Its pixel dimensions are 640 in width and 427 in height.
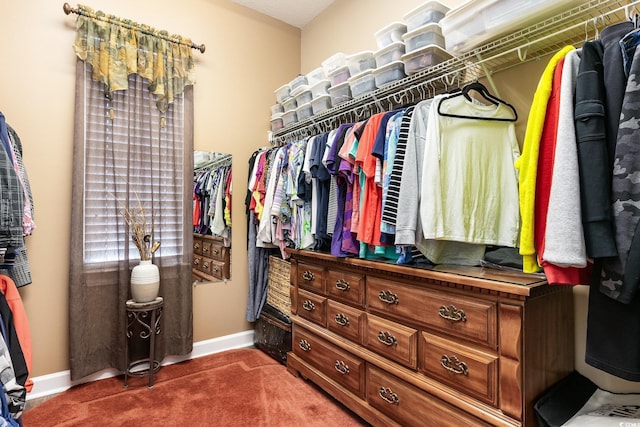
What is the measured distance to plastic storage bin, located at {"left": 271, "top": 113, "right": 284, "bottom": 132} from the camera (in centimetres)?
298

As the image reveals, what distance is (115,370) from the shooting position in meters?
2.45

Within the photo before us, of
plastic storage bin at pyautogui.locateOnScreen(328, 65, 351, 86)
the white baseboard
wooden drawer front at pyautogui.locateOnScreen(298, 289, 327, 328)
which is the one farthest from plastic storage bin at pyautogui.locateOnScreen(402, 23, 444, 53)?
the white baseboard

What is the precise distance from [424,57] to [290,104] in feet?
4.46

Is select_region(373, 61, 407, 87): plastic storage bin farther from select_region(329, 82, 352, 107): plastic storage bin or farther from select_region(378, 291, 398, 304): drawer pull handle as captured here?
select_region(378, 291, 398, 304): drawer pull handle

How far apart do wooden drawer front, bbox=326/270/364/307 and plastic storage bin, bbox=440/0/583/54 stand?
124 cm

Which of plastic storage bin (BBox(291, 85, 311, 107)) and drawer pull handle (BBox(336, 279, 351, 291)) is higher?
plastic storage bin (BBox(291, 85, 311, 107))

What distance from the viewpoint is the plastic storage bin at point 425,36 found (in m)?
1.71

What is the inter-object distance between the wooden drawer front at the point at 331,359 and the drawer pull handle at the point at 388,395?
146 millimetres

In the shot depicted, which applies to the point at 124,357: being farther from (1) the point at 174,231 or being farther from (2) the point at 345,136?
(2) the point at 345,136

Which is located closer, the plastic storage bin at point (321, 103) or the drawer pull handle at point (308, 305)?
the drawer pull handle at point (308, 305)

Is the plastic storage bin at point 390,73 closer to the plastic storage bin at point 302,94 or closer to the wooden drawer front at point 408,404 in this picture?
the plastic storage bin at point 302,94

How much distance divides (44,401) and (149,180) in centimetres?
154

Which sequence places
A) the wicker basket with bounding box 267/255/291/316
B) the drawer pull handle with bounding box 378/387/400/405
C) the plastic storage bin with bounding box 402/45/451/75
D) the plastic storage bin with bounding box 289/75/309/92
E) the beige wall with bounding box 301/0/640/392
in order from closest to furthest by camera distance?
the beige wall with bounding box 301/0/640/392 < the drawer pull handle with bounding box 378/387/400/405 < the plastic storage bin with bounding box 402/45/451/75 < the wicker basket with bounding box 267/255/291/316 < the plastic storage bin with bounding box 289/75/309/92

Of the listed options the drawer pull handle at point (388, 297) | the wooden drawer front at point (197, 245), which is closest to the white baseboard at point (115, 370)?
the wooden drawer front at point (197, 245)
